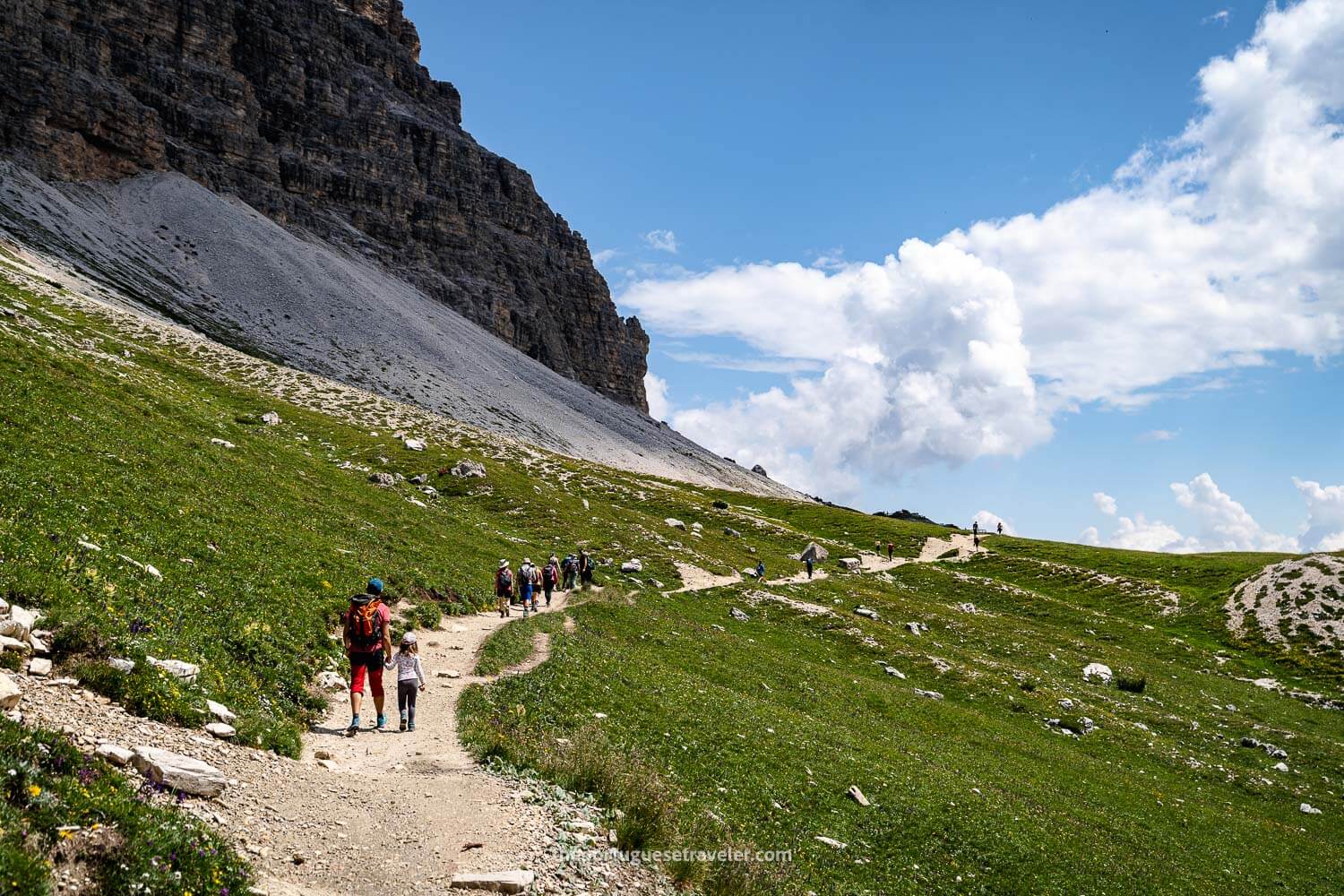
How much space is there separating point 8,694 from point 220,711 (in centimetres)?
363

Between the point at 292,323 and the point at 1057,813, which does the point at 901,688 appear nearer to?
the point at 1057,813

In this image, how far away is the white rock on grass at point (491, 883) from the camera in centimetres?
1027

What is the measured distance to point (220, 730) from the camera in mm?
12594

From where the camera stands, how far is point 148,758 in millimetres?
10344

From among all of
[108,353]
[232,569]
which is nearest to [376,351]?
[108,353]

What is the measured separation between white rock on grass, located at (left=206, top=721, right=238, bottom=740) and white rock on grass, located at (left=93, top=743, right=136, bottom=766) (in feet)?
7.30

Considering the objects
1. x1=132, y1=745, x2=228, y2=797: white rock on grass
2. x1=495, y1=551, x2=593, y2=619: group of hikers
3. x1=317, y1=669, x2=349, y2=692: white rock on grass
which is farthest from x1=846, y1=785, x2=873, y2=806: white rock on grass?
x1=495, y1=551, x2=593, y2=619: group of hikers

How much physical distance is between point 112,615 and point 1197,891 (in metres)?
29.1

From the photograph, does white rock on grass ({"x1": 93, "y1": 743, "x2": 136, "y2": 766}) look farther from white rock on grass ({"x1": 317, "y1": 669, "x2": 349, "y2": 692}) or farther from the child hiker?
white rock on grass ({"x1": 317, "y1": 669, "x2": 349, "y2": 692})

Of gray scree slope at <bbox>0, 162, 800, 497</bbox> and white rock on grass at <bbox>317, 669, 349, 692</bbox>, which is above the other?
gray scree slope at <bbox>0, 162, 800, 497</bbox>

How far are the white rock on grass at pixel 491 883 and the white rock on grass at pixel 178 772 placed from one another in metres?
4.00

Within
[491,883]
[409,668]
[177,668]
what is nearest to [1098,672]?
[409,668]

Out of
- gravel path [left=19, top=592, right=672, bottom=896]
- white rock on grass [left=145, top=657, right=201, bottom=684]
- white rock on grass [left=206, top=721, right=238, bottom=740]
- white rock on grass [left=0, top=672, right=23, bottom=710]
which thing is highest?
white rock on grass [left=0, top=672, right=23, bottom=710]

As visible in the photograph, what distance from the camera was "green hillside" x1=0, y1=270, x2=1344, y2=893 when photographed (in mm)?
15016
